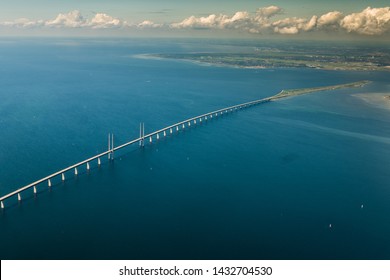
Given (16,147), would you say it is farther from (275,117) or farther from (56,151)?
(275,117)

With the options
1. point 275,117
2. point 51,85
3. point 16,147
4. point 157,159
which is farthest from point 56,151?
point 51,85

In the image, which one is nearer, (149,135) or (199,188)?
(199,188)

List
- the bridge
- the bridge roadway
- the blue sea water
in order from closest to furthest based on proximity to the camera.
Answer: the blue sea water → the bridge roadway → the bridge

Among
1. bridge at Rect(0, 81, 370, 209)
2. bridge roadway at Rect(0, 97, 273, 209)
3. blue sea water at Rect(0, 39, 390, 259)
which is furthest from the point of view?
bridge at Rect(0, 81, 370, 209)

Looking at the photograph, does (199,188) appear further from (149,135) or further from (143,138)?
(149,135)

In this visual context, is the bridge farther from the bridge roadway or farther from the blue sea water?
the blue sea water

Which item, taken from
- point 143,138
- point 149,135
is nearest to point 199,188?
point 143,138

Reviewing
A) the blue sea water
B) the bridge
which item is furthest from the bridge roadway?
the blue sea water

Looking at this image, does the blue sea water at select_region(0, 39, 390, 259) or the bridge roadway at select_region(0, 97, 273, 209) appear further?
the bridge roadway at select_region(0, 97, 273, 209)
